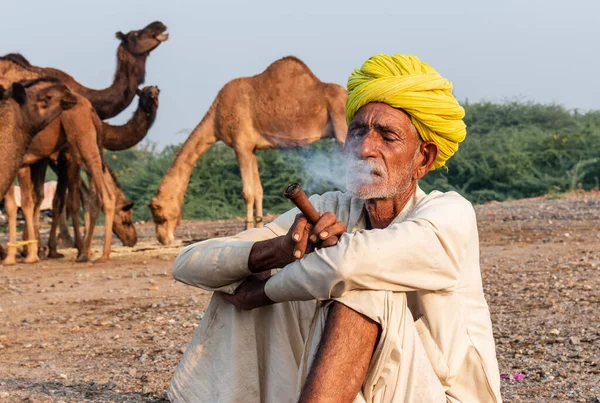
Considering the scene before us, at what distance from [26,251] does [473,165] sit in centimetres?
1221

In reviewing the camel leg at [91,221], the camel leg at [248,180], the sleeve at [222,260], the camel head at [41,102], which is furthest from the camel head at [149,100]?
the sleeve at [222,260]

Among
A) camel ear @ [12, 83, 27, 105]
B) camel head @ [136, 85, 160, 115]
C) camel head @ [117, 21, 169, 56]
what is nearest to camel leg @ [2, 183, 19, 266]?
camel ear @ [12, 83, 27, 105]

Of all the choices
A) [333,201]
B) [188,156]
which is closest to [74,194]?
[188,156]

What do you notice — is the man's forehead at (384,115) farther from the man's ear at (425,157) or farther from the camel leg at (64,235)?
the camel leg at (64,235)

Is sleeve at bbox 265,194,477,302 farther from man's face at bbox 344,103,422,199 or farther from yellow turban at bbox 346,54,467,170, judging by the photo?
yellow turban at bbox 346,54,467,170

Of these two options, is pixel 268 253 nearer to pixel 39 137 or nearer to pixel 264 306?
pixel 264 306

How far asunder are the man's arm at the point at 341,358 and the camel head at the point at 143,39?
11.9 meters

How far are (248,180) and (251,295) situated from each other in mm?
9722

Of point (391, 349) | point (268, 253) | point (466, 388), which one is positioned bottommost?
point (466, 388)

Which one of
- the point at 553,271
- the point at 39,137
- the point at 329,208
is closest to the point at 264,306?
the point at 329,208

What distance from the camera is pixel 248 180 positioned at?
1281 centimetres

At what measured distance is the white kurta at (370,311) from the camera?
279 cm

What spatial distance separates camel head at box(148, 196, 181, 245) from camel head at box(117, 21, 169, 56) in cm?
274

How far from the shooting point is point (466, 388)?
120 inches
